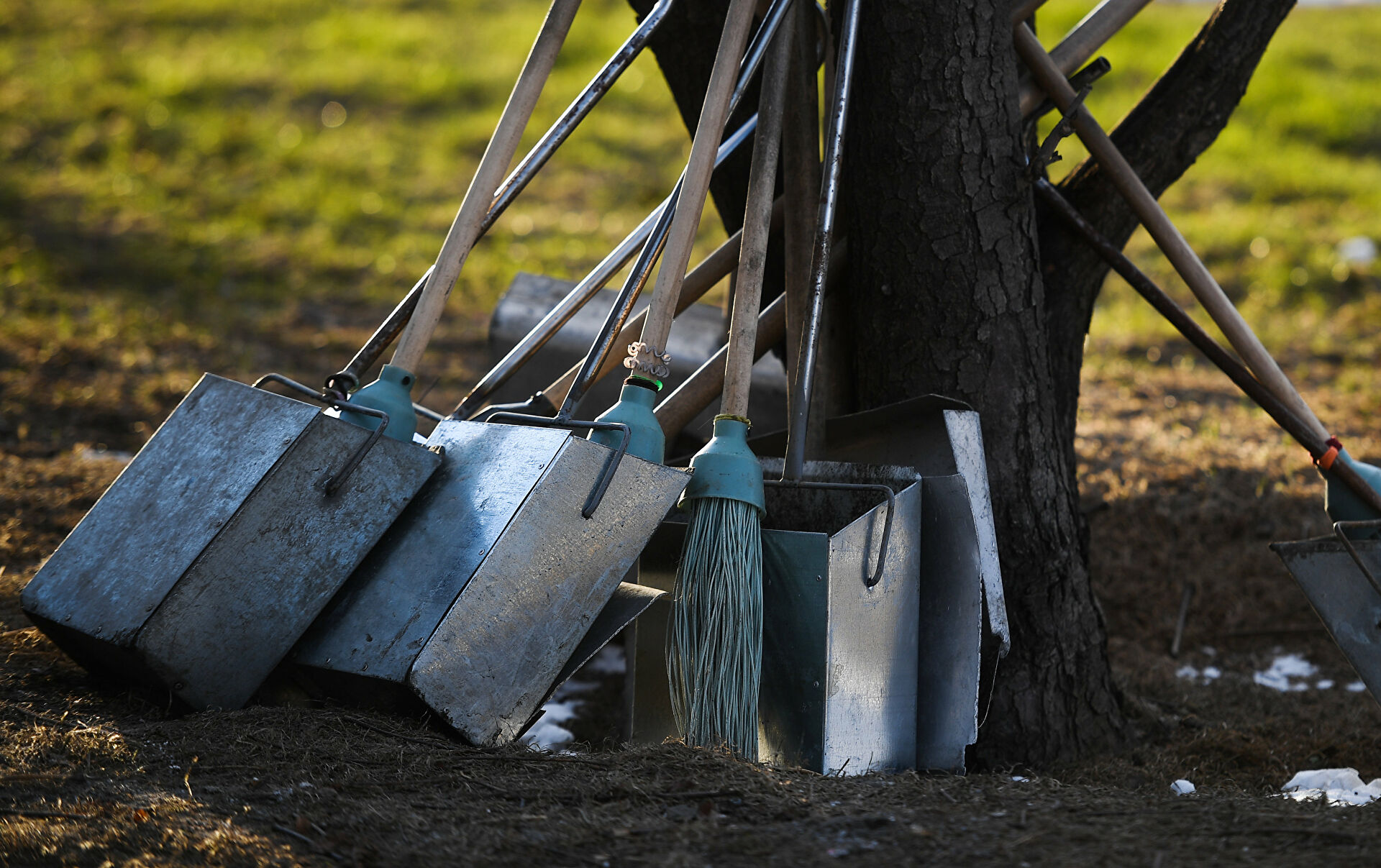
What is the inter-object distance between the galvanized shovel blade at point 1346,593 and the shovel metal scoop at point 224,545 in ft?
5.30

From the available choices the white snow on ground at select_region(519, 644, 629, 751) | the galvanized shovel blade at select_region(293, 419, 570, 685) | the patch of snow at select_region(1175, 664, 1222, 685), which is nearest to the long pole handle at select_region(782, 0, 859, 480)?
the galvanized shovel blade at select_region(293, 419, 570, 685)

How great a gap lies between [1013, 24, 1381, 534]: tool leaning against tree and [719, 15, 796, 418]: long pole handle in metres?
0.57

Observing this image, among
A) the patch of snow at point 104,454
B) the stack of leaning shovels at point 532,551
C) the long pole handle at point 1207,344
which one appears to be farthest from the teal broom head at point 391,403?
the patch of snow at point 104,454

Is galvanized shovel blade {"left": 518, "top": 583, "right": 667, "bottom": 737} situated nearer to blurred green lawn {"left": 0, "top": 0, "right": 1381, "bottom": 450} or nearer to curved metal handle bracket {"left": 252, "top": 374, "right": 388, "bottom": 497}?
curved metal handle bracket {"left": 252, "top": 374, "right": 388, "bottom": 497}

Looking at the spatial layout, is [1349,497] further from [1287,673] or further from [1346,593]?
[1287,673]

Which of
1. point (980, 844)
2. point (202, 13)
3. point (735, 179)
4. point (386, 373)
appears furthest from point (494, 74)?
point (980, 844)

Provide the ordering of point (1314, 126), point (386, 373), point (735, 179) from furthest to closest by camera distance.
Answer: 1. point (1314, 126)
2. point (735, 179)
3. point (386, 373)

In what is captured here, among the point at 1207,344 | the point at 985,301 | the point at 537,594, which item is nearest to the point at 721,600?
the point at 537,594

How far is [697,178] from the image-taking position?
78.1 inches

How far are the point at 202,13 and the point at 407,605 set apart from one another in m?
11.7

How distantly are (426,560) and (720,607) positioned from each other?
473 millimetres

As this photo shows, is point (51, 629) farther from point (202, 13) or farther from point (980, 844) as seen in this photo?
point (202, 13)

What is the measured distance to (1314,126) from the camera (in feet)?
27.3

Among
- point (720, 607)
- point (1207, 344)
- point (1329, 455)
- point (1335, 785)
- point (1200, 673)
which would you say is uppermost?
point (1207, 344)
